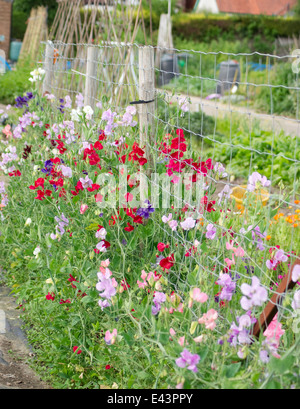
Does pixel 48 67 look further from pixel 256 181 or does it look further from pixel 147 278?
pixel 256 181

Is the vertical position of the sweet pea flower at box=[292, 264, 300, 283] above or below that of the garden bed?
above

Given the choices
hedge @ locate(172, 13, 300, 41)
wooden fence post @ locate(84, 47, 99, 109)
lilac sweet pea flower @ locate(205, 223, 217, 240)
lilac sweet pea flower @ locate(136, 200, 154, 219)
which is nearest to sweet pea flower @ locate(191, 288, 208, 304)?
lilac sweet pea flower @ locate(205, 223, 217, 240)

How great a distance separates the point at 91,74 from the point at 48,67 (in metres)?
1.50

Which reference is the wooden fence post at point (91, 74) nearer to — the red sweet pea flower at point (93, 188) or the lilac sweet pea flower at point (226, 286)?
the red sweet pea flower at point (93, 188)

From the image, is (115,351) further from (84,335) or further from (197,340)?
(197,340)

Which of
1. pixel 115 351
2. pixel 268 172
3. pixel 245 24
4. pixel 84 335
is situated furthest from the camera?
pixel 245 24

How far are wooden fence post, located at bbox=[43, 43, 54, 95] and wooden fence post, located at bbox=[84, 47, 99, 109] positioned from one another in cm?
138

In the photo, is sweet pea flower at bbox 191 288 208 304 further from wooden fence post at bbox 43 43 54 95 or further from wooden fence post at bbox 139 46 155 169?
wooden fence post at bbox 43 43 54 95

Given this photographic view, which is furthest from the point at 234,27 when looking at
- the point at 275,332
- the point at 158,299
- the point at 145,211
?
the point at 275,332

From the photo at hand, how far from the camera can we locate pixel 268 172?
493 centimetres

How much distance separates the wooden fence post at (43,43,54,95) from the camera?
15.6 ft

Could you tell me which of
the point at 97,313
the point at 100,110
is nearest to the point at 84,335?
the point at 97,313

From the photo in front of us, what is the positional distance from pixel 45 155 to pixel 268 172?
238cm

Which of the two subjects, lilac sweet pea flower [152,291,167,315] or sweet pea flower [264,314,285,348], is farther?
lilac sweet pea flower [152,291,167,315]
